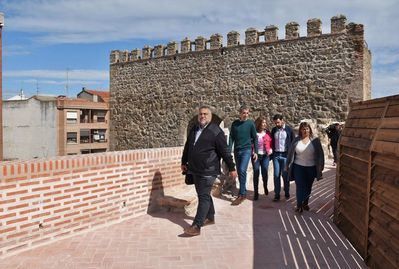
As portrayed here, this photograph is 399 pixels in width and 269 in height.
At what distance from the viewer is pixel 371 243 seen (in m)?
3.52

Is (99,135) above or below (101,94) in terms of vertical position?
below

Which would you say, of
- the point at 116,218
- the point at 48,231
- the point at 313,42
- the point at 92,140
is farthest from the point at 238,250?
the point at 92,140

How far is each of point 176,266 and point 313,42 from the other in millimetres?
12729

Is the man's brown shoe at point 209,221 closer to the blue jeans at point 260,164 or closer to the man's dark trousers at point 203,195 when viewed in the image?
the man's dark trousers at point 203,195

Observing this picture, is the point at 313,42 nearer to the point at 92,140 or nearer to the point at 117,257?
the point at 117,257

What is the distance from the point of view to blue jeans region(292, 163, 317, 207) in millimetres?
5590

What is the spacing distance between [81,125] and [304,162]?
126ft

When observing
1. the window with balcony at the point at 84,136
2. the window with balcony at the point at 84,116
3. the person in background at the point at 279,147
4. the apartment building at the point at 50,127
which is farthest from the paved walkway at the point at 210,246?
the window with balcony at the point at 84,116

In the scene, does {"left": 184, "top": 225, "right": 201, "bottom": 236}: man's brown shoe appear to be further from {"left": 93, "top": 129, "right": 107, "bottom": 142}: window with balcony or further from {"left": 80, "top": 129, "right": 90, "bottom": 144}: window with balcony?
{"left": 93, "top": 129, "right": 107, "bottom": 142}: window with balcony

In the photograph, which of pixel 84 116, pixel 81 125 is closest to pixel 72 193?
pixel 81 125

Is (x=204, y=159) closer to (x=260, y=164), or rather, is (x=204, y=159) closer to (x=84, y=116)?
(x=260, y=164)

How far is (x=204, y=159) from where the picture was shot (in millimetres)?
4672

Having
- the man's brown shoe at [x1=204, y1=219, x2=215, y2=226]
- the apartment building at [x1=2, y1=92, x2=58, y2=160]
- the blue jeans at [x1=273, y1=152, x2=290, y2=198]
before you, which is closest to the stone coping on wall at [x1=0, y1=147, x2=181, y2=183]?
the man's brown shoe at [x1=204, y1=219, x2=215, y2=226]

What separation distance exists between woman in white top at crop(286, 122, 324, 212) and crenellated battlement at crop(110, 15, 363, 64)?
31.1 ft
